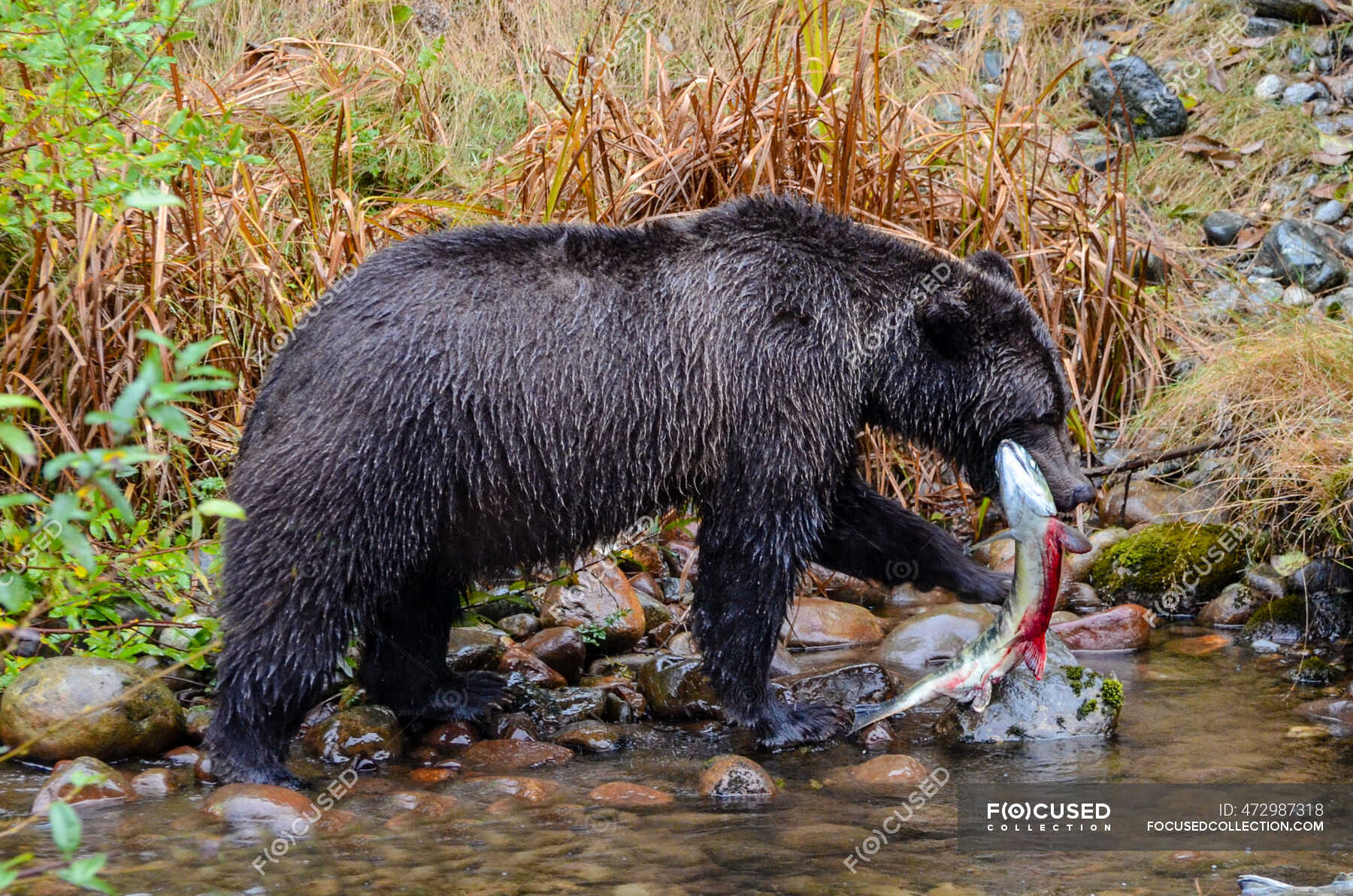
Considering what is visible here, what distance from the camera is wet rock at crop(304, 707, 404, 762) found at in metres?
5.29

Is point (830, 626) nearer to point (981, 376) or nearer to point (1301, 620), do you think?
point (981, 376)

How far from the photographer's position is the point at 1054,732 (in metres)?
5.31

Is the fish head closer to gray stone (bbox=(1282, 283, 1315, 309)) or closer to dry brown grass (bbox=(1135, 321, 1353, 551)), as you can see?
dry brown grass (bbox=(1135, 321, 1353, 551))

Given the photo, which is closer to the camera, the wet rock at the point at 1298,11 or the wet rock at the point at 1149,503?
the wet rock at the point at 1149,503

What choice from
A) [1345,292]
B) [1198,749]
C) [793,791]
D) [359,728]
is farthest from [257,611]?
[1345,292]

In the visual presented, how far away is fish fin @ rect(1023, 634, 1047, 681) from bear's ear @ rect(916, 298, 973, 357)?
1170 millimetres

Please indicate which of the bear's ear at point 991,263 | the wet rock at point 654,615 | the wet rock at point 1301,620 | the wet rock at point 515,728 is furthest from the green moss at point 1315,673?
the wet rock at point 515,728

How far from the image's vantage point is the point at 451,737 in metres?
5.48

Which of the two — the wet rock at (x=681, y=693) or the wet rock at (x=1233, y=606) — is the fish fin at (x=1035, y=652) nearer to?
the wet rock at (x=681, y=693)

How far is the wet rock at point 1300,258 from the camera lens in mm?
8992

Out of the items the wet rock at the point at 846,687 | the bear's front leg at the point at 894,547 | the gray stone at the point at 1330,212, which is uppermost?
the gray stone at the point at 1330,212

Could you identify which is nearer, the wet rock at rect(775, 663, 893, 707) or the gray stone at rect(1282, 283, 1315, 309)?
the wet rock at rect(775, 663, 893, 707)

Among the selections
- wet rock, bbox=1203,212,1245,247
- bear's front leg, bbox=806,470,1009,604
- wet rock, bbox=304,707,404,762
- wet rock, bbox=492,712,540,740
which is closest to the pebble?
wet rock, bbox=1203,212,1245,247

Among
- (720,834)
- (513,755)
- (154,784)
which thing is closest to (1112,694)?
(720,834)
